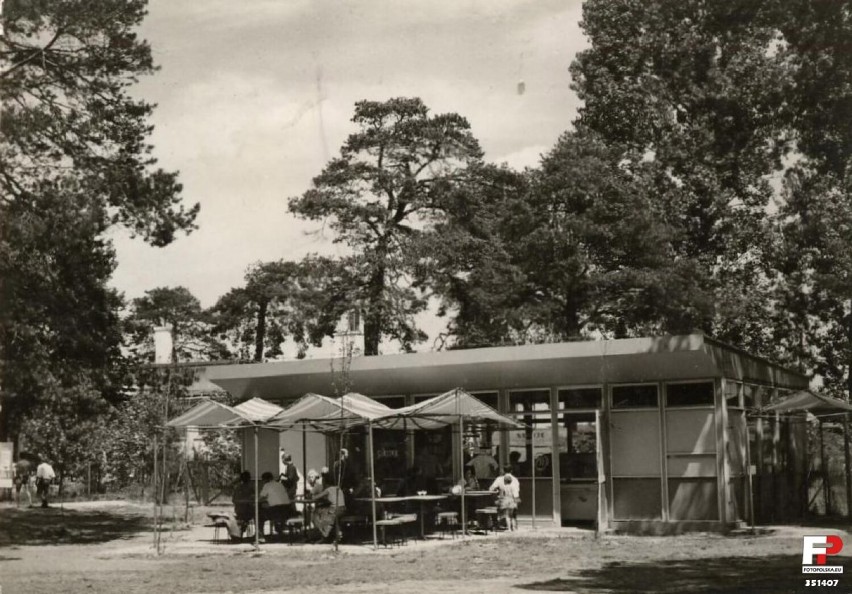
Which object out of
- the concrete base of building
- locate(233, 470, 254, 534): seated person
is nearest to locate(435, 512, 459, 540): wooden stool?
the concrete base of building

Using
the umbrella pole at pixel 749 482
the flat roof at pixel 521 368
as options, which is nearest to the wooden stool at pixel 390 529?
the flat roof at pixel 521 368

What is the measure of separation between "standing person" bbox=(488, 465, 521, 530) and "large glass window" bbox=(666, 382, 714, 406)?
9.70ft

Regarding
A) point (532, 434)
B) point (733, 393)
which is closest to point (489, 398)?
point (532, 434)

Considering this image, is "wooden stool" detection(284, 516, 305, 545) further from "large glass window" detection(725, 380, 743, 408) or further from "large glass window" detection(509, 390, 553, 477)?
"large glass window" detection(725, 380, 743, 408)

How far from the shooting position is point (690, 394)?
1891 centimetres

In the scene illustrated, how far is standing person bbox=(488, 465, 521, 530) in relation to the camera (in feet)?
61.3

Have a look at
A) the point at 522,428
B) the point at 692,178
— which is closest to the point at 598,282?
the point at 692,178

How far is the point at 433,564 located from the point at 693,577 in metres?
3.32

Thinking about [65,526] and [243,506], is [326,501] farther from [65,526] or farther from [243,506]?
[65,526]

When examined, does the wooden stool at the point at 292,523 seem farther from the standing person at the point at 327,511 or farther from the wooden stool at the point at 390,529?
the wooden stool at the point at 390,529

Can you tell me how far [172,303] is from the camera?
195 ft

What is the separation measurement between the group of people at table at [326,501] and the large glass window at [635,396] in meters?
2.35

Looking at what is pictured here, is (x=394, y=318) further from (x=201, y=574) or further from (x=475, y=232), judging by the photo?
(x=201, y=574)

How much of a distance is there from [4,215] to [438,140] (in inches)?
809
